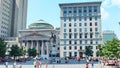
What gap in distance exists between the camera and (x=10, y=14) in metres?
169

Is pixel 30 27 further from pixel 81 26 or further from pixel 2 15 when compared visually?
pixel 81 26

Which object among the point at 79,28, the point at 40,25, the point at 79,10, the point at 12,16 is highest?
the point at 12,16

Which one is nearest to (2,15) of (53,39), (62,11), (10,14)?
(10,14)

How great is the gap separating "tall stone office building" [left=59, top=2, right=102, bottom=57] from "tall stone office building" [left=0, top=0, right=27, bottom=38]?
54862 millimetres

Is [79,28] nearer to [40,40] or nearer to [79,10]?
[79,10]

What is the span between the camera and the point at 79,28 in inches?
4771

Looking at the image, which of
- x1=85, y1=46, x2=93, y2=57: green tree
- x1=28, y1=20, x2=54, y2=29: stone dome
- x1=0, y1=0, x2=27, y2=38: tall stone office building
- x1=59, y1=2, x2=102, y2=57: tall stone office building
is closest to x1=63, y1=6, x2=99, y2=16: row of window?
x1=59, y1=2, x2=102, y2=57: tall stone office building

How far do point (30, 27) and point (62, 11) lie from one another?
46.9 m

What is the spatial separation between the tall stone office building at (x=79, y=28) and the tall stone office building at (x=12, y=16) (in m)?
54.9

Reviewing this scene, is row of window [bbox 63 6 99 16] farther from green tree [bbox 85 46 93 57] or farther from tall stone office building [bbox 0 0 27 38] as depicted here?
tall stone office building [bbox 0 0 27 38]

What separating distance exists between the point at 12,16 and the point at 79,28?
72.4 metres

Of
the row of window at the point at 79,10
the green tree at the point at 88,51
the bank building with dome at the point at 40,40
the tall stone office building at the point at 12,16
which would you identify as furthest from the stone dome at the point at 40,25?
the green tree at the point at 88,51

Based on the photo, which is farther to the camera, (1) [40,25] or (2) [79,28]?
(1) [40,25]

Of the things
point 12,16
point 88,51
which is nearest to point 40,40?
point 12,16
